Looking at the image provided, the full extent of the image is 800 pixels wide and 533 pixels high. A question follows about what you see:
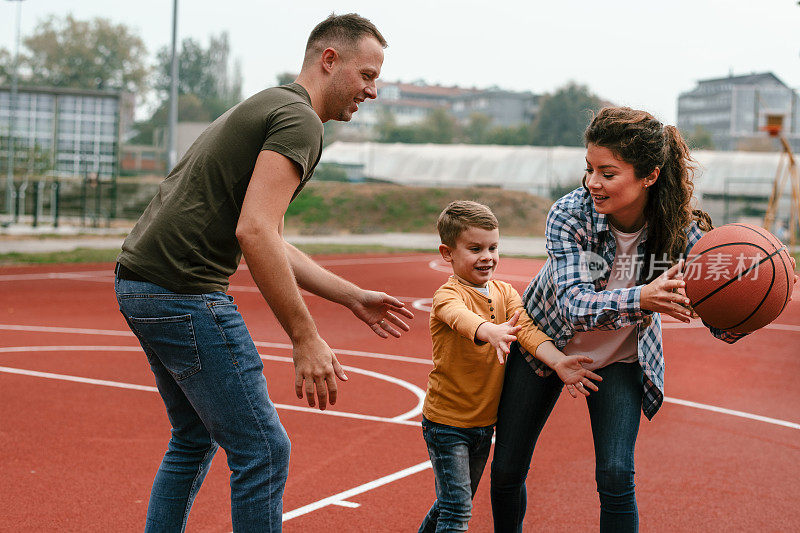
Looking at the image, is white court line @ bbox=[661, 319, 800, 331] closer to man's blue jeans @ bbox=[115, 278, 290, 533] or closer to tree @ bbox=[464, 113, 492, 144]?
man's blue jeans @ bbox=[115, 278, 290, 533]

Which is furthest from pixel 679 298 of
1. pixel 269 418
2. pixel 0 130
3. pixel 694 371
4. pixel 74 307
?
pixel 0 130

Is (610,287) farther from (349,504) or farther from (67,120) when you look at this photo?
(67,120)

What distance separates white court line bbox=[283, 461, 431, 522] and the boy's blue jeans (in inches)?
39.0

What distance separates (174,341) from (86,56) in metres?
84.1

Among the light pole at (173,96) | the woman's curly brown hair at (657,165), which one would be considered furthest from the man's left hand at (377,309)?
the light pole at (173,96)

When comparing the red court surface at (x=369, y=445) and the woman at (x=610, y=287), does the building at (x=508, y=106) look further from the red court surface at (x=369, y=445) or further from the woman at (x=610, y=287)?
the woman at (x=610, y=287)

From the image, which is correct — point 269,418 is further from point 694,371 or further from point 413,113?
point 413,113

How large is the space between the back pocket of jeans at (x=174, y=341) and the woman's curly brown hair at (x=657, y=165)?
156 cm

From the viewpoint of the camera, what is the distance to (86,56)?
3147 inches

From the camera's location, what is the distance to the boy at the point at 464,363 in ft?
11.0

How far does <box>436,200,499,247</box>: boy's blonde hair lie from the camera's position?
11.6 feet

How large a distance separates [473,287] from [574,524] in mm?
1439

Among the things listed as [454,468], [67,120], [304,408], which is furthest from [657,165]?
[67,120]

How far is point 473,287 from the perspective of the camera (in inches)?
143
